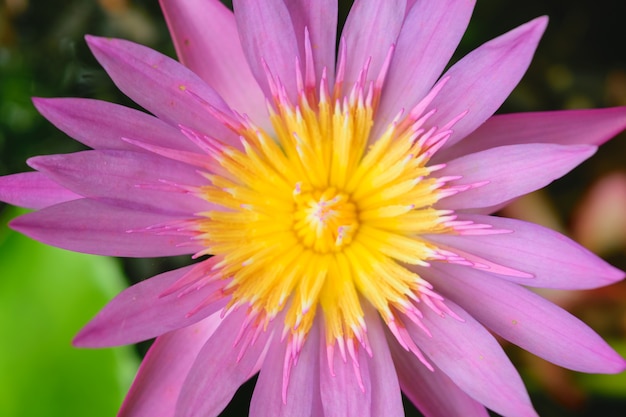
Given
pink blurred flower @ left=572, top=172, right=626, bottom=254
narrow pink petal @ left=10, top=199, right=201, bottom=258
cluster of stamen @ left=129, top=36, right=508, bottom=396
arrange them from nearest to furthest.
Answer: narrow pink petal @ left=10, top=199, right=201, bottom=258 → cluster of stamen @ left=129, top=36, right=508, bottom=396 → pink blurred flower @ left=572, top=172, right=626, bottom=254

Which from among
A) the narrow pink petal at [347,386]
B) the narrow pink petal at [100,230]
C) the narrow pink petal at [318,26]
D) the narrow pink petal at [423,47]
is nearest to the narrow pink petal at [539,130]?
the narrow pink petal at [423,47]

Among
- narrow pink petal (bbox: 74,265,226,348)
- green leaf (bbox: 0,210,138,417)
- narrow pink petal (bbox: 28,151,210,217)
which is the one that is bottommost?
green leaf (bbox: 0,210,138,417)

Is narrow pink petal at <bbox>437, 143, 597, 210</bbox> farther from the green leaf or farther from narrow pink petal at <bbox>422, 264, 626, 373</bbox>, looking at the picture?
the green leaf

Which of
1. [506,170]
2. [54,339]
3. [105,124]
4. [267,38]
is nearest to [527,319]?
[506,170]

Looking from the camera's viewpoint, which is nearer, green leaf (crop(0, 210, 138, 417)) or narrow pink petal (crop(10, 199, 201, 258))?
narrow pink petal (crop(10, 199, 201, 258))

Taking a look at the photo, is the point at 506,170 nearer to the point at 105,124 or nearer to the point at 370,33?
the point at 370,33

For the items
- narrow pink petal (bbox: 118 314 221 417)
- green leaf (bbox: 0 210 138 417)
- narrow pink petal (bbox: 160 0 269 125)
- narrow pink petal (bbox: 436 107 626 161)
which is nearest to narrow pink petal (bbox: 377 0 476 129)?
narrow pink petal (bbox: 436 107 626 161)

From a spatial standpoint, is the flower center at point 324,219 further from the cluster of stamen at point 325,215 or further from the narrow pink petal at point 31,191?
the narrow pink petal at point 31,191
